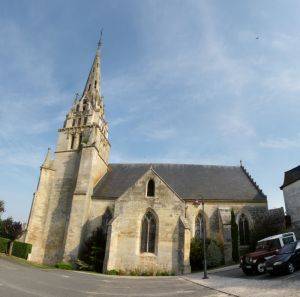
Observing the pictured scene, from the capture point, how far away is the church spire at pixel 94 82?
36.6m

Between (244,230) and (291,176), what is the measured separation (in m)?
6.42

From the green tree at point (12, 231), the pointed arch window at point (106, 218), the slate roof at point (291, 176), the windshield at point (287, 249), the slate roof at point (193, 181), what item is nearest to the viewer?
the windshield at point (287, 249)

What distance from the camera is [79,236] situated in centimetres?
2559

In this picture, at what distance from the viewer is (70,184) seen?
2945 centimetres

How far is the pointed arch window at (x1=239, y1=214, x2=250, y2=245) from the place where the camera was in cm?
2617

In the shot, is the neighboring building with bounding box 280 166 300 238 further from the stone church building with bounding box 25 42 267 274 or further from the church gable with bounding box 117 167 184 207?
the church gable with bounding box 117 167 184 207

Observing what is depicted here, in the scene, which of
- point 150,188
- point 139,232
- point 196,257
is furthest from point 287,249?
point 150,188

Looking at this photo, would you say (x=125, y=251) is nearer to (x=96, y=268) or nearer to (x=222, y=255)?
(x=96, y=268)

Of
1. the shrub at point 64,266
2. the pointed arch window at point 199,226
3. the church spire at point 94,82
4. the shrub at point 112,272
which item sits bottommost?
the shrub at point 112,272

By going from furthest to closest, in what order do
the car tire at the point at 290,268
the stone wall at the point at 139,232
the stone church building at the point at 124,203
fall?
the stone church building at the point at 124,203, the stone wall at the point at 139,232, the car tire at the point at 290,268

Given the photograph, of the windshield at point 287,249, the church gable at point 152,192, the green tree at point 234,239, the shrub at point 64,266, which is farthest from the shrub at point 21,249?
the windshield at point 287,249

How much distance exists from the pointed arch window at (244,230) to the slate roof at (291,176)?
15.6 ft

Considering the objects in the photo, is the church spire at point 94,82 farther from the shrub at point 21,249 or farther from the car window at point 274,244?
the car window at point 274,244

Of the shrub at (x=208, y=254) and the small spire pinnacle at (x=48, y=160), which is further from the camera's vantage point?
the small spire pinnacle at (x=48, y=160)
